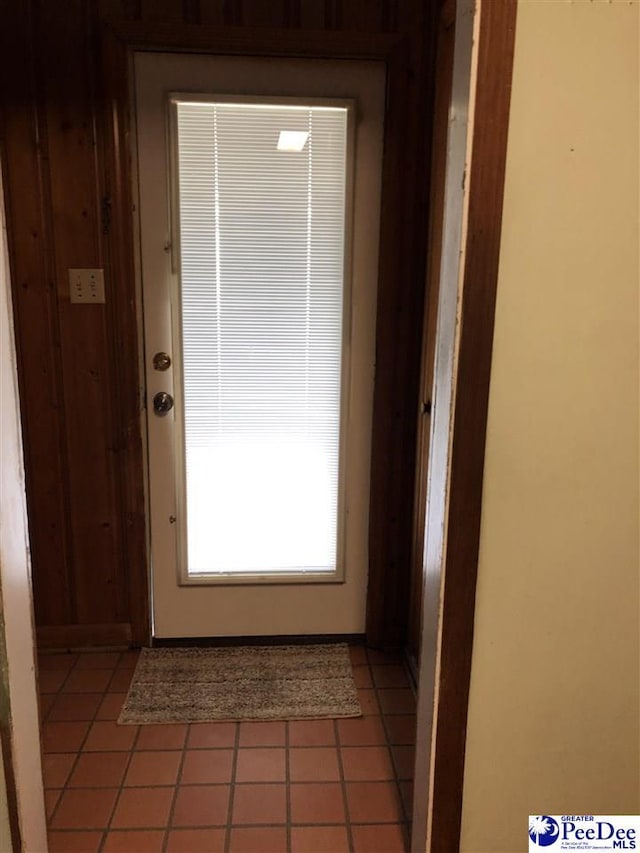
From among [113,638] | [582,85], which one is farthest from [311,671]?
[582,85]

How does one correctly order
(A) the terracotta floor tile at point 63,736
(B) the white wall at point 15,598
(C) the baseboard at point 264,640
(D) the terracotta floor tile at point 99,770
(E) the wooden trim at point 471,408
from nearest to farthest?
(E) the wooden trim at point 471,408 → (B) the white wall at point 15,598 → (D) the terracotta floor tile at point 99,770 → (A) the terracotta floor tile at point 63,736 → (C) the baseboard at point 264,640

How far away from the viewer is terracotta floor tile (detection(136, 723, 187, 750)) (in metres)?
1.79

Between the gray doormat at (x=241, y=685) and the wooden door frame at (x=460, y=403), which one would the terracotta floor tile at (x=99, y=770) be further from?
the wooden door frame at (x=460, y=403)

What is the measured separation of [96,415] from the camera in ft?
6.89

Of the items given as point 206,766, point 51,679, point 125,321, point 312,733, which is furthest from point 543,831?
point 125,321

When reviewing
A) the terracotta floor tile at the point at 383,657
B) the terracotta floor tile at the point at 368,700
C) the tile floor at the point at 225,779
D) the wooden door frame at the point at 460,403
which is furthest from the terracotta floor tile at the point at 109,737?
the wooden door frame at the point at 460,403

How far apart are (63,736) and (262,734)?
0.61 metres

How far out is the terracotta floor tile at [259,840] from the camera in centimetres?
146

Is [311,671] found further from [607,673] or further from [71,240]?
[71,240]

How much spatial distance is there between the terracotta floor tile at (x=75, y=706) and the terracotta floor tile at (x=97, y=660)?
0.49ft

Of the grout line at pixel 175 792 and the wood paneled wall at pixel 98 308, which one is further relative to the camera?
the wood paneled wall at pixel 98 308

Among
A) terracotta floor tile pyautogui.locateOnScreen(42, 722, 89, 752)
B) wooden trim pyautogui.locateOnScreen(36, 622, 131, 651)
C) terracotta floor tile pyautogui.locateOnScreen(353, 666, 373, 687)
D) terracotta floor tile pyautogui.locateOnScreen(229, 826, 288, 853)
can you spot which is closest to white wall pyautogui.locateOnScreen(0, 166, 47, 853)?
terracotta floor tile pyautogui.locateOnScreen(229, 826, 288, 853)

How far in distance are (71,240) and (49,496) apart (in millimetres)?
893

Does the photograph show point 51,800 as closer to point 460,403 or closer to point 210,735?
point 210,735
